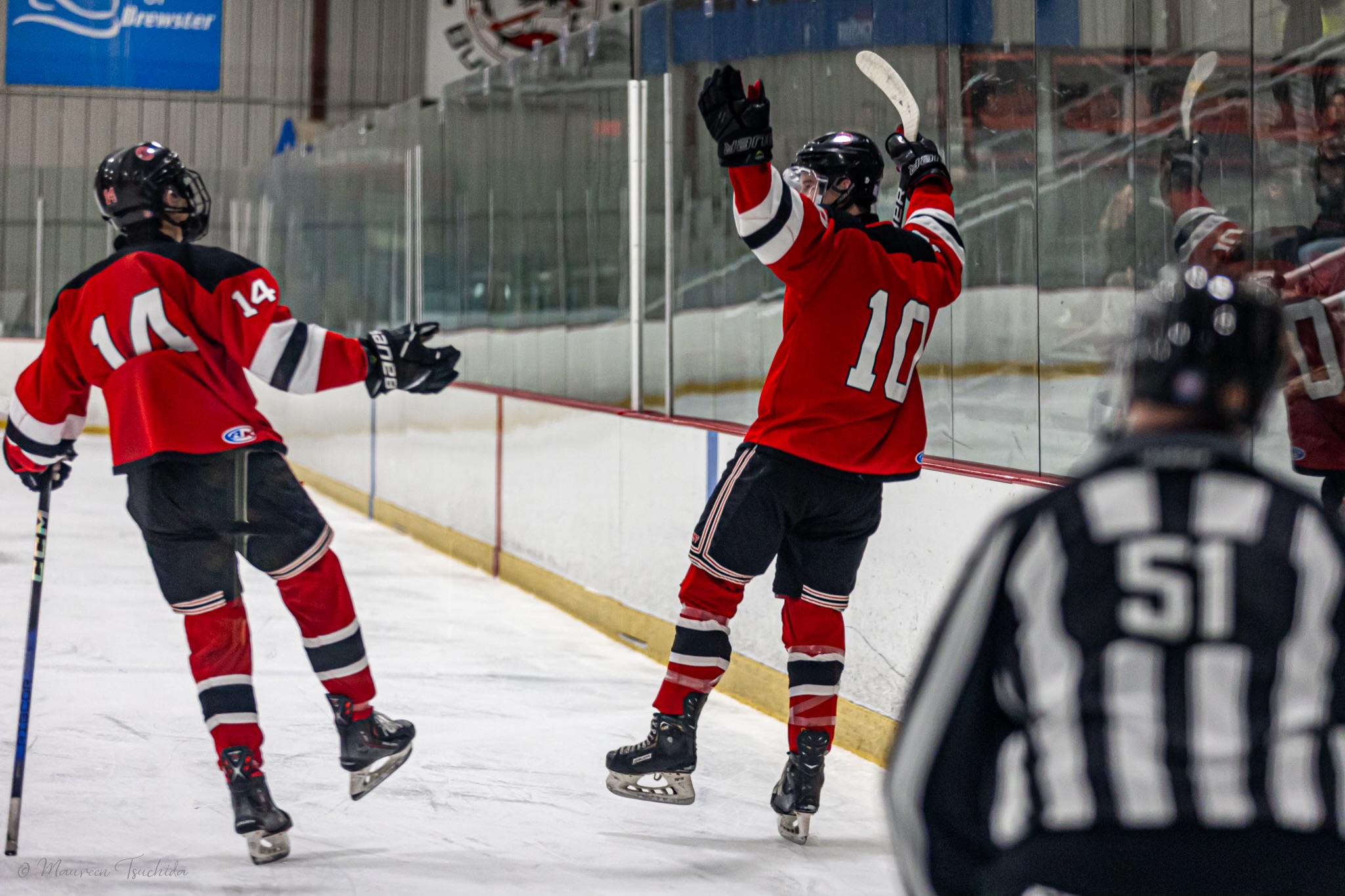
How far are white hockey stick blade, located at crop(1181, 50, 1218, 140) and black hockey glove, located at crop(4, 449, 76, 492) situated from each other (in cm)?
224

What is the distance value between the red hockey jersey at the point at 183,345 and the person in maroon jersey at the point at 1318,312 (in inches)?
64.5

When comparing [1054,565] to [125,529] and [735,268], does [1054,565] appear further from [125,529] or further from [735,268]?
[125,529]

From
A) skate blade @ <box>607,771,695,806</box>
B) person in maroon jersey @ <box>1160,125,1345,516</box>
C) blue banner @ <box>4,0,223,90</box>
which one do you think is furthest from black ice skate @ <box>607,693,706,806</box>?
blue banner @ <box>4,0,223,90</box>

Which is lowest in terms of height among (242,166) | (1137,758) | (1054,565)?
(1137,758)

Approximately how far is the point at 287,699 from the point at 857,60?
225 centimetres

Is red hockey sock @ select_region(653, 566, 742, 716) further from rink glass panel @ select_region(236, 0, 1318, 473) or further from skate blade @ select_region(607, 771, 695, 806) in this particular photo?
rink glass panel @ select_region(236, 0, 1318, 473)

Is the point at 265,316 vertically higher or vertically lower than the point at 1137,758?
higher

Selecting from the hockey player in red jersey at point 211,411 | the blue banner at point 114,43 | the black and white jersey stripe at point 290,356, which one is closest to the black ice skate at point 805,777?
the hockey player in red jersey at point 211,411

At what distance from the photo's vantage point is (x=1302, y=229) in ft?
8.55

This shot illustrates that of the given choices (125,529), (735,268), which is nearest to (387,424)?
(125,529)

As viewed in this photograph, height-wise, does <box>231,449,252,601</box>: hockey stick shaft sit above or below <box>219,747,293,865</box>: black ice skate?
above

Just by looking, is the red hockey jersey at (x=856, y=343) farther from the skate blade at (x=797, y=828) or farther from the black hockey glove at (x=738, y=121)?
the skate blade at (x=797, y=828)

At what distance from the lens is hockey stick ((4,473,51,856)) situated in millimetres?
2680

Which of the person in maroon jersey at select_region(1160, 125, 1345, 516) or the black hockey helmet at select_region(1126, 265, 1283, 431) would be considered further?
the person in maroon jersey at select_region(1160, 125, 1345, 516)
